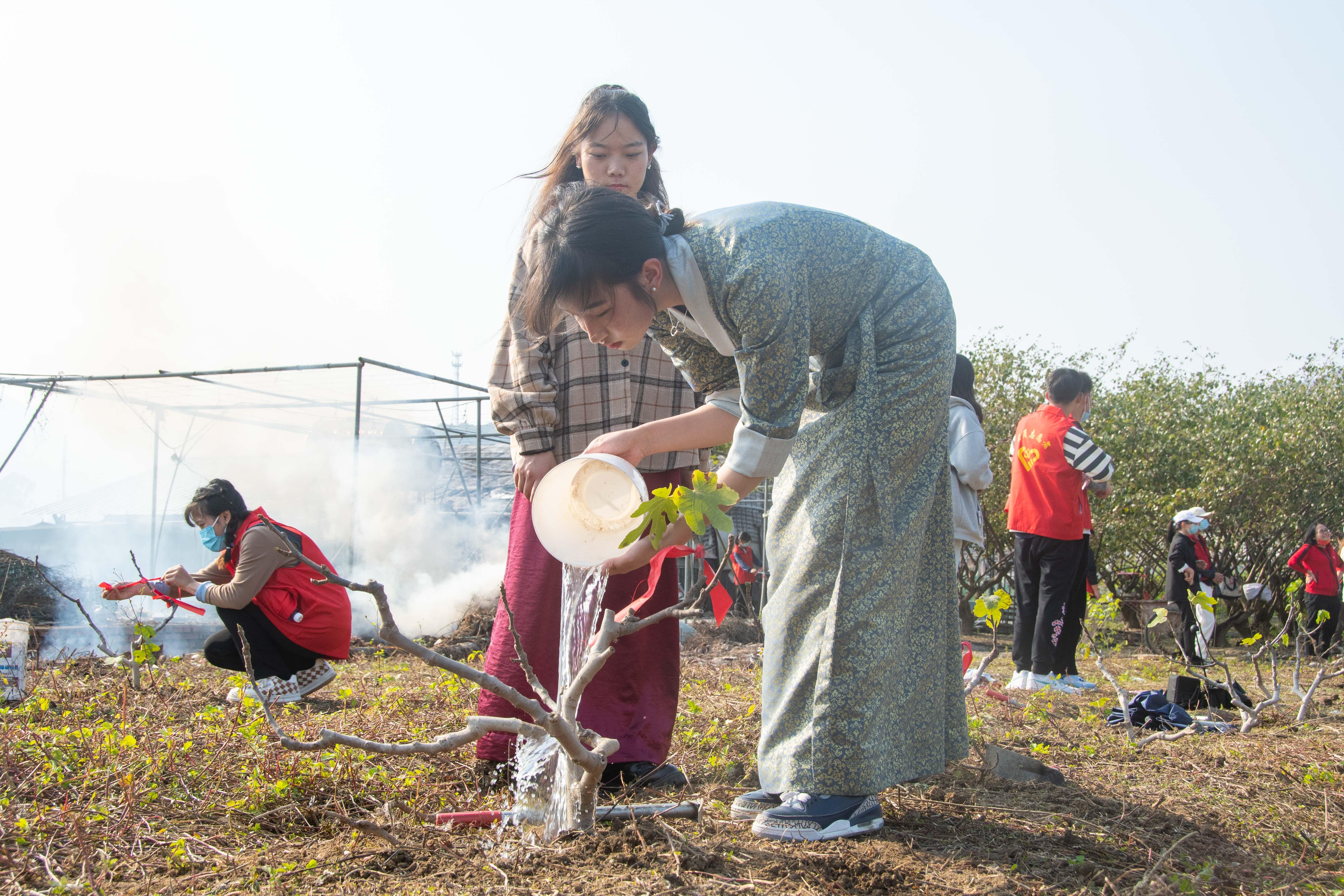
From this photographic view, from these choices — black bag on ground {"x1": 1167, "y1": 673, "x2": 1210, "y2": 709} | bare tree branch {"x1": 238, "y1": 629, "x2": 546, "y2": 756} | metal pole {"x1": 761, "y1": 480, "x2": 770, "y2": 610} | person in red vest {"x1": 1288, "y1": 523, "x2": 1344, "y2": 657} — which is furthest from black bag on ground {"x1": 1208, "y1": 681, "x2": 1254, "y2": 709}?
person in red vest {"x1": 1288, "y1": 523, "x2": 1344, "y2": 657}

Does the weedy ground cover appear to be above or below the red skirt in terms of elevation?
below

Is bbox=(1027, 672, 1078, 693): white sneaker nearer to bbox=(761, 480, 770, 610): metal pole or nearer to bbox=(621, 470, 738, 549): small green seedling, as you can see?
bbox=(761, 480, 770, 610): metal pole

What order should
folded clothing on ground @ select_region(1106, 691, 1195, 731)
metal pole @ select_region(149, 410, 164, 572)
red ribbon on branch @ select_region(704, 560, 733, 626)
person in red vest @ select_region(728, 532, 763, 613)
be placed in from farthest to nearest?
1. metal pole @ select_region(149, 410, 164, 572)
2. person in red vest @ select_region(728, 532, 763, 613)
3. folded clothing on ground @ select_region(1106, 691, 1195, 731)
4. red ribbon on branch @ select_region(704, 560, 733, 626)

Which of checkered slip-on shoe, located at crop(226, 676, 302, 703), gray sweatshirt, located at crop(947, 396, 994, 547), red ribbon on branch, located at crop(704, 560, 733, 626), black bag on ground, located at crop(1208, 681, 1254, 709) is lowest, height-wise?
checkered slip-on shoe, located at crop(226, 676, 302, 703)

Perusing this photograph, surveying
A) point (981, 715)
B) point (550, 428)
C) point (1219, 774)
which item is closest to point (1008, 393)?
point (981, 715)

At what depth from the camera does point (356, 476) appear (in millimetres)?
8094

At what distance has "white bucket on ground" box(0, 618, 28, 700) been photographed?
145 inches

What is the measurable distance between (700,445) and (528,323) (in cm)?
54

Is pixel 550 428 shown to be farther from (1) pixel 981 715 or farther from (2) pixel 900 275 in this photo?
(1) pixel 981 715

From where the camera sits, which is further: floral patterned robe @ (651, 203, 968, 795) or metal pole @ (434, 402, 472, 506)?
metal pole @ (434, 402, 472, 506)

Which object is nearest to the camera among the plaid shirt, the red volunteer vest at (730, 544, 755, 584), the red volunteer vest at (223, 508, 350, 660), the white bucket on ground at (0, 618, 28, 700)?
the plaid shirt

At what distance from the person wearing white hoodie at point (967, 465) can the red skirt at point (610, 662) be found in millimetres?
1728

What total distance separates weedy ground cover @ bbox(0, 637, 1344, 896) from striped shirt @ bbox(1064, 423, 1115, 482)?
1660mm

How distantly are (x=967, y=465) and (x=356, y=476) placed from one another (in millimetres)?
5790
